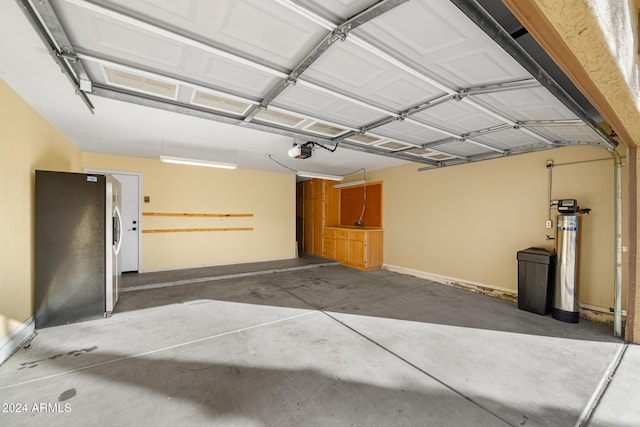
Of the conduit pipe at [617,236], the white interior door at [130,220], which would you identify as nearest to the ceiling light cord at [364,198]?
the conduit pipe at [617,236]

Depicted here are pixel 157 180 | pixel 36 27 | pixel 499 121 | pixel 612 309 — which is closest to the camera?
pixel 36 27

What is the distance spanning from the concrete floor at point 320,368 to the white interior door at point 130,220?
2036mm

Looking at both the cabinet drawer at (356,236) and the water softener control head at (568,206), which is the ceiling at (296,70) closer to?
the water softener control head at (568,206)

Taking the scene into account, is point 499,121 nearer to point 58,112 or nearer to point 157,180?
point 58,112

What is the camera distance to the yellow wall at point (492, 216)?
3.37 m

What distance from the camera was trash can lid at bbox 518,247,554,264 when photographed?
351 cm

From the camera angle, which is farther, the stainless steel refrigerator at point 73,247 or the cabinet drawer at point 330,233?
the cabinet drawer at point 330,233

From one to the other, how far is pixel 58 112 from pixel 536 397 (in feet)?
18.7

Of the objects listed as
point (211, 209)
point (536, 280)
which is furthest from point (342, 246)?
point (536, 280)

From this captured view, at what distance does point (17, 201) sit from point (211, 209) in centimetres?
386

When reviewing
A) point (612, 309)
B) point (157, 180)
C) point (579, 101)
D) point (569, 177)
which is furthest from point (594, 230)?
point (157, 180)

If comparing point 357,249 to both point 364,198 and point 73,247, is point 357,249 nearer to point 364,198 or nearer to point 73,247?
point 364,198

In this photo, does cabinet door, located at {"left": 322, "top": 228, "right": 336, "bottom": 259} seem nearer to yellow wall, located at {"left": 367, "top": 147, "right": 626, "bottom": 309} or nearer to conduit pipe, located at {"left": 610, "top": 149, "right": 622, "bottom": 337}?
yellow wall, located at {"left": 367, "top": 147, "right": 626, "bottom": 309}

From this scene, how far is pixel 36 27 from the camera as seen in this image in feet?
5.14
